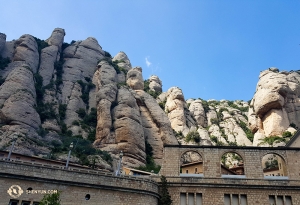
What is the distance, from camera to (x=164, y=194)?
2580 centimetres

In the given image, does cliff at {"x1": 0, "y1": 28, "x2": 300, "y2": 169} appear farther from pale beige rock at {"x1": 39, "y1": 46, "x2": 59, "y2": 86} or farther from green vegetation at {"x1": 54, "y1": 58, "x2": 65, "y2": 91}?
pale beige rock at {"x1": 39, "y1": 46, "x2": 59, "y2": 86}

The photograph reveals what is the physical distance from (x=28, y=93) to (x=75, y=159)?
55.6 ft

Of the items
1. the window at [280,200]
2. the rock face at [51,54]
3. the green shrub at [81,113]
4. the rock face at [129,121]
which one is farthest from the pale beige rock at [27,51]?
the window at [280,200]

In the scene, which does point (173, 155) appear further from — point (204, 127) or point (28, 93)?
point (204, 127)

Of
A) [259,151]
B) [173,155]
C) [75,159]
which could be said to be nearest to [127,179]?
[173,155]

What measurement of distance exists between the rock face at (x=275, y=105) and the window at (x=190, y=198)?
130 ft

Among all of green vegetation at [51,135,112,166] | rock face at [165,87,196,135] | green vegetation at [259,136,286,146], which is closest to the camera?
green vegetation at [51,135,112,166]

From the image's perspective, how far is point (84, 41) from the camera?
82.6m

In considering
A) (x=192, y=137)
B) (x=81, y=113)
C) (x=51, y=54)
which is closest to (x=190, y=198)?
(x=192, y=137)

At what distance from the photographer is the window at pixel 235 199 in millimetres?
25562

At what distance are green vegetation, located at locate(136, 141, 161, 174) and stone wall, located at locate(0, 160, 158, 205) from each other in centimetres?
2130

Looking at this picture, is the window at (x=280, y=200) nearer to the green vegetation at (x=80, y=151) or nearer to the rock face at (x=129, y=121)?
the green vegetation at (x=80, y=151)

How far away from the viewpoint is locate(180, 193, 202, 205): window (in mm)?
25688

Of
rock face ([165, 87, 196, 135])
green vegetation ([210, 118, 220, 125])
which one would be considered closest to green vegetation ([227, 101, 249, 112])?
green vegetation ([210, 118, 220, 125])
